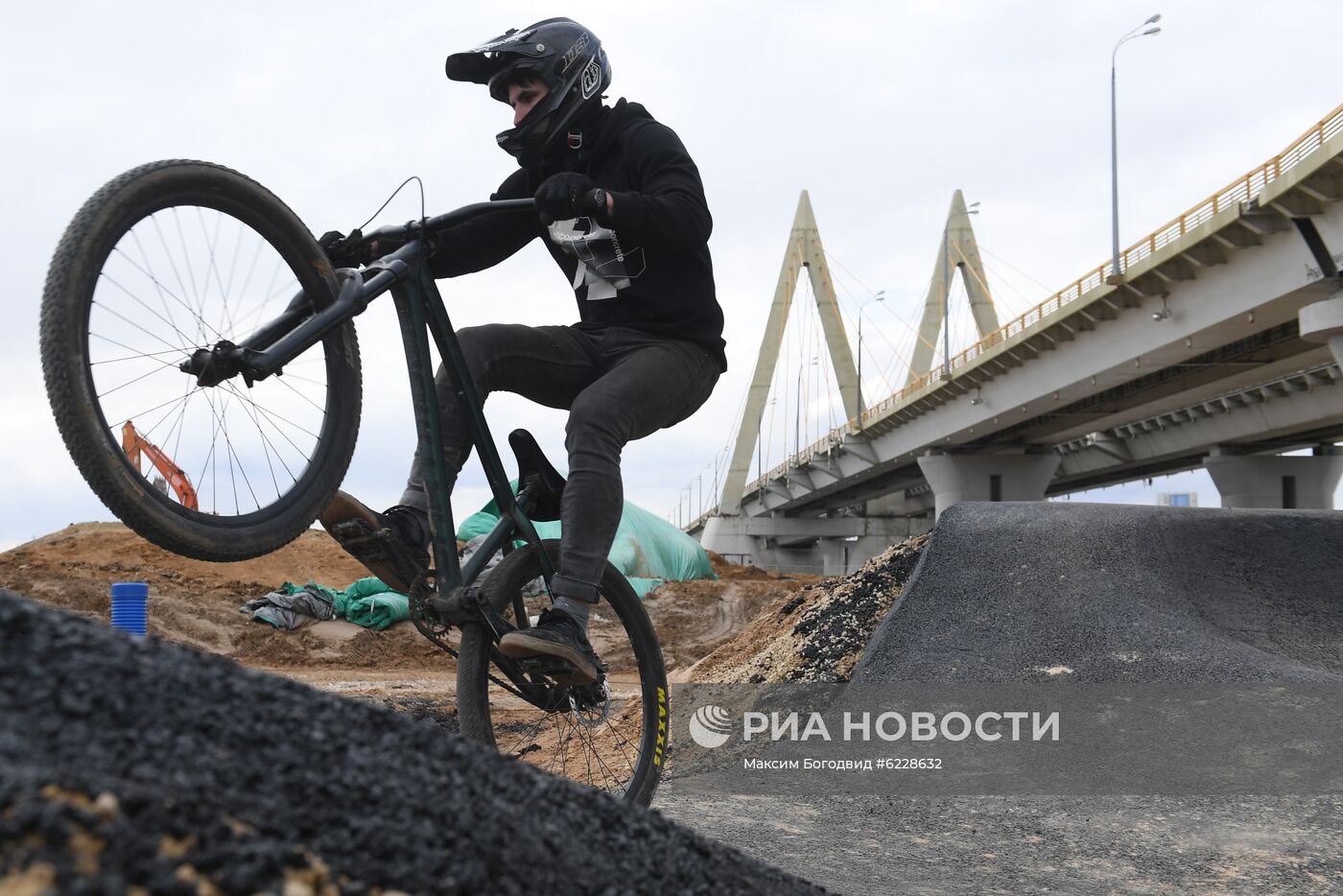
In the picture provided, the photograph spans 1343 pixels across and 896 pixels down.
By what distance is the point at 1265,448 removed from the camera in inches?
1738

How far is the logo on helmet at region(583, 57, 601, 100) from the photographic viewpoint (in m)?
3.98

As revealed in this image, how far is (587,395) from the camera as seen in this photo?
383cm

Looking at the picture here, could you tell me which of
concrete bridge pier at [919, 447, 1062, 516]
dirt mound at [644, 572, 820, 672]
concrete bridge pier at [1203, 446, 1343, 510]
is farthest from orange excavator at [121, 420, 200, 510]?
concrete bridge pier at [1203, 446, 1343, 510]

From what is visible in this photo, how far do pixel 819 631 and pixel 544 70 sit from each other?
6602mm

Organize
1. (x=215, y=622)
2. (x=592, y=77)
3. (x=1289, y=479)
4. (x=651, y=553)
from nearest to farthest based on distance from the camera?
(x=592, y=77)
(x=215, y=622)
(x=651, y=553)
(x=1289, y=479)

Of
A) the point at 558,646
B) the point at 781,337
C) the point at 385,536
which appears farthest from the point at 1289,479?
the point at 385,536

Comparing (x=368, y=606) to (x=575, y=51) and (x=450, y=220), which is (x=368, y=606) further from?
(x=575, y=51)

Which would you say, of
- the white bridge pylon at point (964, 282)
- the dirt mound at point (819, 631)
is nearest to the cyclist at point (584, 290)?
the dirt mound at point (819, 631)

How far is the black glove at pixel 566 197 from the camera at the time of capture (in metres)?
3.60

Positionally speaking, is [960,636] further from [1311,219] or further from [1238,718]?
[1311,219]

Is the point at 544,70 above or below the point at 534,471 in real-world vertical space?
above

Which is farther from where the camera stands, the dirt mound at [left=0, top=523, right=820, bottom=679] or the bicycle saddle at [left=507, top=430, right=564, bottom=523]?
the dirt mound at [left=0, top=523, right=820, bottom=679]

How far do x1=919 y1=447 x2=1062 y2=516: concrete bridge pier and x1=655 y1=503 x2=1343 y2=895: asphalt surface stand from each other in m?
32.4

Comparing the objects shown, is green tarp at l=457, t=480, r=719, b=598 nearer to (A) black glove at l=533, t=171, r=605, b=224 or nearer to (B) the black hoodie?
(B) the black hoodie
